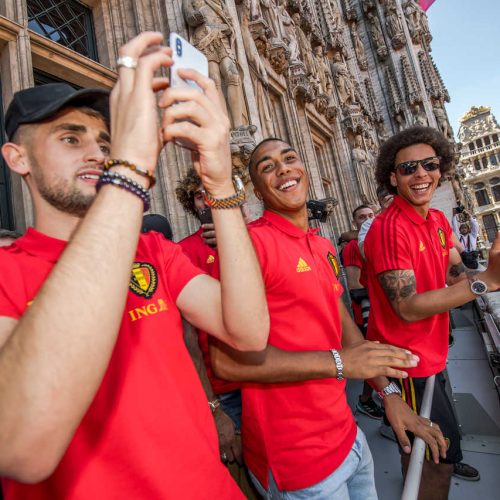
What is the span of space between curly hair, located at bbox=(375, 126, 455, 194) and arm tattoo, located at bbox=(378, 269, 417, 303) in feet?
3.27

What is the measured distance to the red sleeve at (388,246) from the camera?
67.2 inches

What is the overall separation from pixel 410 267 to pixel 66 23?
170 inches

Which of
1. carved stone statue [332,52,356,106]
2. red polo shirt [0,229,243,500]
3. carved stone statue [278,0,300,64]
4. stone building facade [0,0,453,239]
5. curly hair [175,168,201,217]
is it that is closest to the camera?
red polo shirt [0,229,243,500]

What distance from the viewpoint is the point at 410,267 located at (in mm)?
1685

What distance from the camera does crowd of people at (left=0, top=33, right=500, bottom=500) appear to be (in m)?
0.49

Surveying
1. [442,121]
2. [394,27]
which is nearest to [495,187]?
[442,121]

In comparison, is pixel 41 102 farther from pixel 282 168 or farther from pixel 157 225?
pixel 157 225

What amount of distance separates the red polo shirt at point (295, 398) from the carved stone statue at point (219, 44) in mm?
3308

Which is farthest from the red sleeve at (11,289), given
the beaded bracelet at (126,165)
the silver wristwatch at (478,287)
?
the silver wristwatch at (478,287)

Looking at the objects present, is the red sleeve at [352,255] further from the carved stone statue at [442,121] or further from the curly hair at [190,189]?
the carved stone statue at [442,121]

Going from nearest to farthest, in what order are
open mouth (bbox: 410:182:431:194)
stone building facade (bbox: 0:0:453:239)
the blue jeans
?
the blue jeans < open mouth (bbox: 410:182:431:194) < stone building facade (bbox: 0:0:453:239)

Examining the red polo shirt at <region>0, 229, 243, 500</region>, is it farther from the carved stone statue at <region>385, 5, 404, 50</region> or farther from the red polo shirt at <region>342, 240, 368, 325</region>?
the carved stone statue at <region>385, 5, 404, 50</region>

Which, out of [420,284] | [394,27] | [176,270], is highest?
[394,27]

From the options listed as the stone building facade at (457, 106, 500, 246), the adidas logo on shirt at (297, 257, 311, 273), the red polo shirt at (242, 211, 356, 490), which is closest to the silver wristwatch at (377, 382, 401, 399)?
the red polo shirt at (242, 211, 356, 490)
